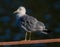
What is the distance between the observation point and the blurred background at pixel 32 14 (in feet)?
18.3

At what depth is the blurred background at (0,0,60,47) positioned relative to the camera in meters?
5.57

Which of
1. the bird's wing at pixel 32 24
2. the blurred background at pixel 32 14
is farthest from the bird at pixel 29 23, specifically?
the blurred background at pixel 32 14

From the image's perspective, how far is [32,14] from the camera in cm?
562

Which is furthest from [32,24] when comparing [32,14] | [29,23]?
[32,14]

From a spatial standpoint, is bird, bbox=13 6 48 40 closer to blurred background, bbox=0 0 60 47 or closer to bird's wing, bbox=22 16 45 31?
bird's wing, bbox=22 16 45 31

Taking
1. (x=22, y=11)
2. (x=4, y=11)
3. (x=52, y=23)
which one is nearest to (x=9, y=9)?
(x=4, y=11)

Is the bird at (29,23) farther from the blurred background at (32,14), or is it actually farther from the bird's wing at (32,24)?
the blurred background at (32,14)

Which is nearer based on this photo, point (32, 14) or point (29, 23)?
point (29, 23)

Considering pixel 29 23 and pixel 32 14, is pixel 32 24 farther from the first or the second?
pixel 32 14

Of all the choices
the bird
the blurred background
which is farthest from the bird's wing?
the blurred background

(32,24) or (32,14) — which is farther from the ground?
(32,14)

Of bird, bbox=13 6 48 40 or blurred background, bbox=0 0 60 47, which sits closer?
bird, bbox=13 6 48 40

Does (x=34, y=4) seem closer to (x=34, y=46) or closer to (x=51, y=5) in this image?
(x=51, y=5)

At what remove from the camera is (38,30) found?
11.6 feet
